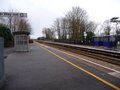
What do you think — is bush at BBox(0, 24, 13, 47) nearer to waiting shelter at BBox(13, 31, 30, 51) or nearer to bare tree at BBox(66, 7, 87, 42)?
waiting shelter at BBox(13, 31, 30, 51)

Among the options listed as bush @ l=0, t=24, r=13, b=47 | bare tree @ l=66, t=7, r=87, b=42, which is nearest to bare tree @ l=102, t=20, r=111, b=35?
bare tree @ l=66, t=7, r=87, b=42

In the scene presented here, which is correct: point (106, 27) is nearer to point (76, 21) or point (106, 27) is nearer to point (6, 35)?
point (76, 21)

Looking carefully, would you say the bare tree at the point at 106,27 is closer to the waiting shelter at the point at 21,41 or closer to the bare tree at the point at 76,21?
the bare tree at the point at 76,21

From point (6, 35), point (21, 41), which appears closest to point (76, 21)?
point (6, 35)

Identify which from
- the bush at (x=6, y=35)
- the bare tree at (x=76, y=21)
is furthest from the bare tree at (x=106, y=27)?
the bush at (x=6, y=35)

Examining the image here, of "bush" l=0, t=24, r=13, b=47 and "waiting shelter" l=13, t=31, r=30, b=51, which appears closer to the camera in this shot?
"waiting shelter" l=13, t=31, r=30, b=51

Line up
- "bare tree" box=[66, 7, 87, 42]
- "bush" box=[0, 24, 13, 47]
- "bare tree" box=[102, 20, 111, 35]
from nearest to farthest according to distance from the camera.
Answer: "bush" box=[0, 24, 13, 47] < "bare tree" box=[66, 7, 87, 42] < "bare tree" box=[102, 20, 111, 35]

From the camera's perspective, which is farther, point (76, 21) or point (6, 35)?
point (76, 21)

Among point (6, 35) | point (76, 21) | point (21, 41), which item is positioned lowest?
point (21, 41)

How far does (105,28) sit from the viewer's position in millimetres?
99625

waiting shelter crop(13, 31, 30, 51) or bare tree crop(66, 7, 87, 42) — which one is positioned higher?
bare tree crop(66, 7, 87, 42)

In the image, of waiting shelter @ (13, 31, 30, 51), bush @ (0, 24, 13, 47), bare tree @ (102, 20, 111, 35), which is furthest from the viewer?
bare tree @ (102, 20, 111, 35)

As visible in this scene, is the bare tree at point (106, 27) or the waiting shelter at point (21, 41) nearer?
the waiting shelter at point (21, 41)

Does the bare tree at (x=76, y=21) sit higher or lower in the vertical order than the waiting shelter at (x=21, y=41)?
higher
